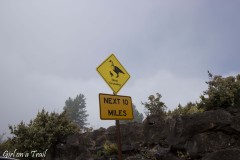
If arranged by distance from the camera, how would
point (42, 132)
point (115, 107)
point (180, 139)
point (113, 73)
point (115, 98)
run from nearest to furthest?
1. point (115, 107)
2. point (115, 98)
3. point (113, 73)
4. point (180, 139)
5. point (42, 132)

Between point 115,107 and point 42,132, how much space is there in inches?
359

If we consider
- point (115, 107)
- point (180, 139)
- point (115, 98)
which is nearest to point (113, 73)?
point (115, 98)

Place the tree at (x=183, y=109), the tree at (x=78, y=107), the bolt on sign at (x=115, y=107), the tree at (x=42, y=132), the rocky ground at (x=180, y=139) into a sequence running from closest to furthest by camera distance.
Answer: the bolt on sign at (x=115, y=107) < the rocky ground at (x=180, y=139) < the tree at (x=183, y=109) < the tree at (x=42, y=132) < the tree at (x=78, y=107)

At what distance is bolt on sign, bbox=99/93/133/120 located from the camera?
762 centimetres

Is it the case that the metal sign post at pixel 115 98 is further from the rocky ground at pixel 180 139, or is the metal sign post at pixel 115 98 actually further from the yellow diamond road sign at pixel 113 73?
the rocky ground at pixel 180 139

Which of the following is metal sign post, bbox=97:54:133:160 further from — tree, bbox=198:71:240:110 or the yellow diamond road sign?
tree, bbox=198:71:240:110

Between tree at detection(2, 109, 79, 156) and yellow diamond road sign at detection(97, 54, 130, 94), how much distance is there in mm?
8402

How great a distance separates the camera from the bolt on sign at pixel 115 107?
762 cm

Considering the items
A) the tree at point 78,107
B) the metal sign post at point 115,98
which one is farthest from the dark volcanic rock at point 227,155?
the tree at point 78,107

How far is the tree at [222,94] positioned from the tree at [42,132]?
8368mm

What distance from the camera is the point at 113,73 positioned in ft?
27.9

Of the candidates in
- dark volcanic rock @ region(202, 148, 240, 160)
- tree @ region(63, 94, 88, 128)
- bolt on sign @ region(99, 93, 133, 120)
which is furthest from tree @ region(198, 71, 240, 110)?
tree @ region(63, 94, 88, 128)

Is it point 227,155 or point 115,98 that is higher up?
point 115,98

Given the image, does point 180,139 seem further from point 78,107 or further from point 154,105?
point 78,107
